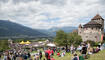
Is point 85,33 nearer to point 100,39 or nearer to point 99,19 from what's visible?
point 100,39

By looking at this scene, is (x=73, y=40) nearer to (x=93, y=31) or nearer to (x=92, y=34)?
(x=92, y=34)

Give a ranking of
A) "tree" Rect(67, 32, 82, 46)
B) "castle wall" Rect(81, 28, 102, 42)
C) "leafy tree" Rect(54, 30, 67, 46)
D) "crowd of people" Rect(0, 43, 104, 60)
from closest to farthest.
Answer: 1. "crowd of people" Rect(0, 43, 104, 60)
2. "leafy tree" Rect(54, 30, 67, 46)
3. "tree" Rect(67, 32, 82, 46)
4. "castle wall" Rect(81, 28, 102, 42)

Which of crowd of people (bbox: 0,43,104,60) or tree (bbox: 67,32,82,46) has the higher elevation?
crowd of people (bbox: 0,43,104,60)

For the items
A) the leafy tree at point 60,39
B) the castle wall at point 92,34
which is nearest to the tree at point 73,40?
the leafy tree at point 60,39

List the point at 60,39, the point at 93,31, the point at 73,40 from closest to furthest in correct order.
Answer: the point at 60,39
the point at 73,40
the point at 93,31

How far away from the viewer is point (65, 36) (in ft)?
132

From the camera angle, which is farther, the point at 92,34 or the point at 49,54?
the point at 92,34

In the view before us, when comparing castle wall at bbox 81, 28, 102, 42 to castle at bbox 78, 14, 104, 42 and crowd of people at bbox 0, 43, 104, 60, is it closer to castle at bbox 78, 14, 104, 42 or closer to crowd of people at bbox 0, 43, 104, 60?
castle at bbox 78, 14, 104, 42

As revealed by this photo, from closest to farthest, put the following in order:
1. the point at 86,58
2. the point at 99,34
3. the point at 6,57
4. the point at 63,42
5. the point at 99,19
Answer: the point at 86,58 < the point at 6,57 < the point at 63,42 < the point at 99,34 < the point at 99,19

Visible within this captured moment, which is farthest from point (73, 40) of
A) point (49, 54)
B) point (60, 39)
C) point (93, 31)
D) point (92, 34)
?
point (49, 54)

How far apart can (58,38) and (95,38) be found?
78.4 ft

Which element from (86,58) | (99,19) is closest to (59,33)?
(86,58)

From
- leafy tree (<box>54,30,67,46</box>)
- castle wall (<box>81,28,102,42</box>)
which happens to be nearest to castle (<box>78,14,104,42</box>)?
castle wall (<box>81,28,102,42</box>)

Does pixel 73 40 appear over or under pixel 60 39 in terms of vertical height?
under
